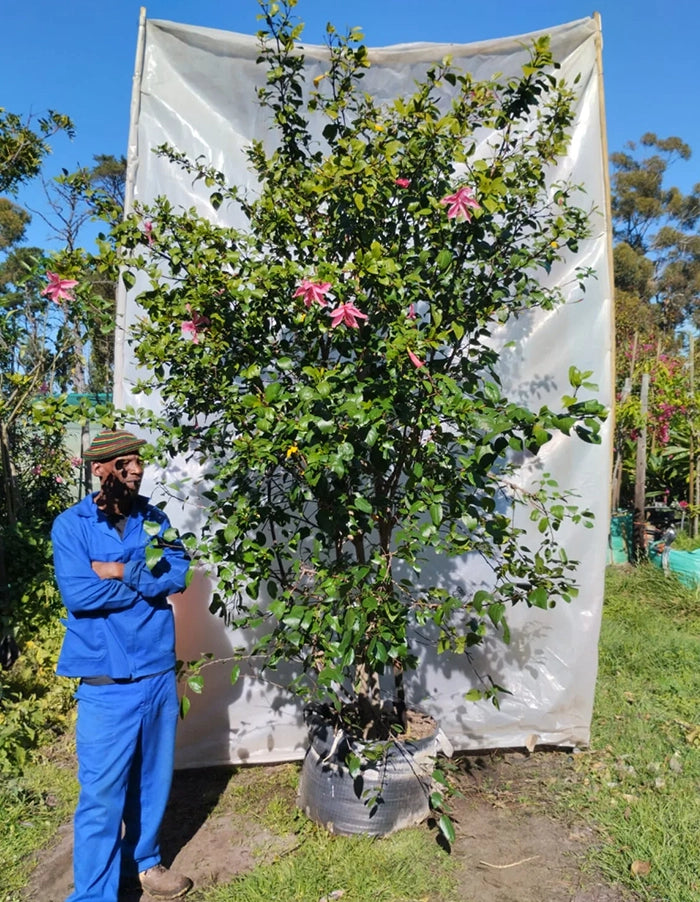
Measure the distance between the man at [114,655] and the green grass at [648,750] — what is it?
1.71 meters

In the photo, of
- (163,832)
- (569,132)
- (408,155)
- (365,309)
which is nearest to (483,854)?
(163,832)

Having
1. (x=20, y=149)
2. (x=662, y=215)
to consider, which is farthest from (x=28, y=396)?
(x=662, y=215)

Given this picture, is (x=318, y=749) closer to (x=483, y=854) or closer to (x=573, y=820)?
(x=483, y=854)

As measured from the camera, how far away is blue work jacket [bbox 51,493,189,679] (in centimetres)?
244

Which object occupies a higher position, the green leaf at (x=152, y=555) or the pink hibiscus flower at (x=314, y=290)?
the pink hibiscus flower at (x=314, y=290)

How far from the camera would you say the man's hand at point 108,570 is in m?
2.46

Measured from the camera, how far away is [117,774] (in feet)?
8.09

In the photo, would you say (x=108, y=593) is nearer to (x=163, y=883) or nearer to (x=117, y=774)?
(x=117, y=774)

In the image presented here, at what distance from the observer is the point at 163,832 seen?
10.1 feet

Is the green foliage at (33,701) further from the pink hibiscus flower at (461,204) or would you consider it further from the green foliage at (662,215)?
the green foliage at (662,215)

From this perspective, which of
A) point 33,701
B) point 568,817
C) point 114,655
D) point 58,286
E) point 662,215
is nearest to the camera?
point 58,286

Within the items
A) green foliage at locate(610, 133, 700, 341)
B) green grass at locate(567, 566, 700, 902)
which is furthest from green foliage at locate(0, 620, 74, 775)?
green foliage at locate(610, 133, 700, 341)

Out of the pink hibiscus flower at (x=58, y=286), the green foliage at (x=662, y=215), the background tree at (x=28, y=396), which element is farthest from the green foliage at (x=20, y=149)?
the green foliage at (x=662, y=215)

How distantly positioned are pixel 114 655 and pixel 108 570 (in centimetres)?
30
